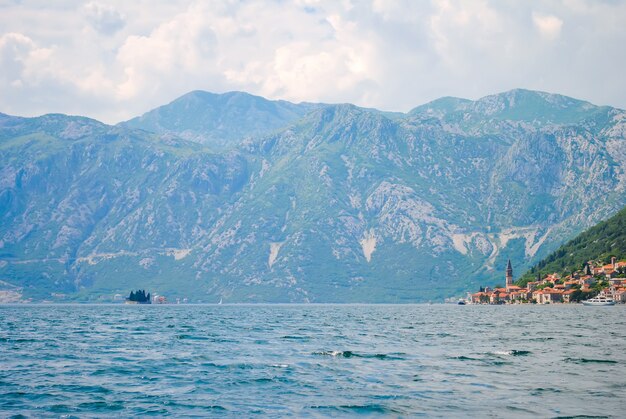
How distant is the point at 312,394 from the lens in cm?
5925

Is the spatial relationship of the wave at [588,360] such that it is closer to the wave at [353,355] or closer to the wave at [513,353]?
the wave at [513,353]

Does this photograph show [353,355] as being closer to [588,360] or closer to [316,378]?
[316,378]

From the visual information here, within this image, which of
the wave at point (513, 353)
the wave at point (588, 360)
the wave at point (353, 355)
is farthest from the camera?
the wave at point (513, 353)

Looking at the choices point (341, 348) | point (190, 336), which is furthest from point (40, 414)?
point (190, 336)

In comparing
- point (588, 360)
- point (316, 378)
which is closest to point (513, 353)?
point (588, 360)

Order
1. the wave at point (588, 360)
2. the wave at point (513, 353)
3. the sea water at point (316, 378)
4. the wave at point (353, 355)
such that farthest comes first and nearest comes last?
the wave at point (513, 353), the wave at point (353, 355), the wave at point (588, 360), the sea water at point (316, 378)

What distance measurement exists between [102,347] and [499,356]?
168ft

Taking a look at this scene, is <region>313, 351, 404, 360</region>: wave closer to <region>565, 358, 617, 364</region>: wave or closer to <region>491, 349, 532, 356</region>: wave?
<region>491, 349, 532, 356</region>: wave

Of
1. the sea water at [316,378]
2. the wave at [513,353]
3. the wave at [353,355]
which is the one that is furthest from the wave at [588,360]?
the wave at [353,355]

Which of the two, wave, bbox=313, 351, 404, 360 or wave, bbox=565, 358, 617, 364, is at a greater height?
wave, bbox=565, 358, 617, 364

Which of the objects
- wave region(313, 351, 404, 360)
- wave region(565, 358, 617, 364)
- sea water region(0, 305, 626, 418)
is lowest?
sea water region(0, 305, 626, 418)

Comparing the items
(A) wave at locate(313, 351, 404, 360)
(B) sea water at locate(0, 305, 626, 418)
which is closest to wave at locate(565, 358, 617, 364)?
(B) sea water at locate(0, 305, 626, 418)

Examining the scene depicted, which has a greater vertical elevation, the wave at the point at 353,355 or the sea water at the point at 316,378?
the wave at the point at 353,355

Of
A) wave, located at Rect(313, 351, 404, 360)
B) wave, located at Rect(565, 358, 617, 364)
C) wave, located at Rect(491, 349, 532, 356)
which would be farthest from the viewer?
wave, located at Rect(491, 349, 532, 356)
